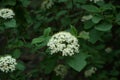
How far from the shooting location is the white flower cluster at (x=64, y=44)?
2656mm

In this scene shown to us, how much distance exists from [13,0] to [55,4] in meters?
0.90

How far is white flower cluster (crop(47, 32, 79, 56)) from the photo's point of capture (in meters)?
2.66

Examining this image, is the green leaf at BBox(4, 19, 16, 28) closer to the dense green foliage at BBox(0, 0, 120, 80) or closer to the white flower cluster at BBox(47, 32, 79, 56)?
the dense green foliage at BBox(0, 0, 120, 80)

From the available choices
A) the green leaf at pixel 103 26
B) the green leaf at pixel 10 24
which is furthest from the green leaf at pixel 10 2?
the green leaf at pixel 103 26

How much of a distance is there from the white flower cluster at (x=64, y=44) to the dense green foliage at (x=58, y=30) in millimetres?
87

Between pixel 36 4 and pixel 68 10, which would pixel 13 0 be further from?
pixel 36 4

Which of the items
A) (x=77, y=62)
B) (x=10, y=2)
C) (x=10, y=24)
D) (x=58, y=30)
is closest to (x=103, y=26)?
(x=77, y=62)

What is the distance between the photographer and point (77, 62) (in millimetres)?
2705

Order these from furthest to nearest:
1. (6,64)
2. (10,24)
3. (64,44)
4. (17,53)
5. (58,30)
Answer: (58,30) → (17,53) → (10,24) → (6,64) → (64,44)

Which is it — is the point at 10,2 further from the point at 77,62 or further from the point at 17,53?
the point at 77,62

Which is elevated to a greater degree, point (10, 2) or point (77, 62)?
point (10, 2)

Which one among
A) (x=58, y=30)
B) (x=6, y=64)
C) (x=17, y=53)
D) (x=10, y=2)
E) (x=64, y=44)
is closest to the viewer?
(x=64, y=44)

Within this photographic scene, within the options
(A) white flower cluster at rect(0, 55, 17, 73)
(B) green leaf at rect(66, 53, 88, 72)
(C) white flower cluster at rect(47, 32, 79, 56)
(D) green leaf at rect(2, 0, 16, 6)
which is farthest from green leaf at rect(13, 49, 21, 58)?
(B) green leaf at rect(66, 53, 88, 72)

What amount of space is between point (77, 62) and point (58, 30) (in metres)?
1.86
